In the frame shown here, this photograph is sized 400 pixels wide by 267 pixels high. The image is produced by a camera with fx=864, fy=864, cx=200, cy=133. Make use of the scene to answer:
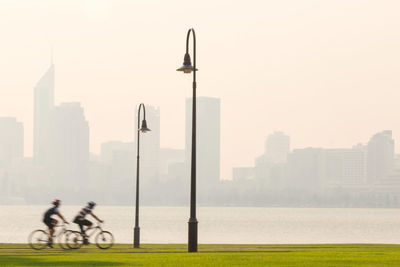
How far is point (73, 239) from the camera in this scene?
3356 centimetres

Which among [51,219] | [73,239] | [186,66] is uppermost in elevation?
[186,66]

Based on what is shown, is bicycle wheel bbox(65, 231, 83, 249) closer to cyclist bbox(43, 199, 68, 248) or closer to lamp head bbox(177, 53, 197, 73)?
cyclist bbox(43, 199, 68, 248)

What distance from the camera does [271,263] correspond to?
74.1ft

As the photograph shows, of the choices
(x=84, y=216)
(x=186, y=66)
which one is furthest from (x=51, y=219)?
(x=186, y=66)

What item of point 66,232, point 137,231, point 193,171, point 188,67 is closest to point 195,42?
point 188,67

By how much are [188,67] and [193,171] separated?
3.78 metres

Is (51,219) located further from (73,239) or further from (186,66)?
(186,66)

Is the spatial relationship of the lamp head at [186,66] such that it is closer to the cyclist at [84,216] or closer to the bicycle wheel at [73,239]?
the cyclist at [84,216]

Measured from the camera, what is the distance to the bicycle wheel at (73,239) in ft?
109

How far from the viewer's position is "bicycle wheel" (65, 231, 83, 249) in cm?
3338

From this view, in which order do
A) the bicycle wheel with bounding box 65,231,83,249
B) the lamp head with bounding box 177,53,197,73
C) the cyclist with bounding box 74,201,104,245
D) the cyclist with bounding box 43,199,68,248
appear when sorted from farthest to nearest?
the bicycle wheel with bounding box 65,231,83,249
the cyclist with bounding box 74,201,104,245
the cyclist with bounding box 43,199,68,248
the lamp head with bounding box 177,53,197,73

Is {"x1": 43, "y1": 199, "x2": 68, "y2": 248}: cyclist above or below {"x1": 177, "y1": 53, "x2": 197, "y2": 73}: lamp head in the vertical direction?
below

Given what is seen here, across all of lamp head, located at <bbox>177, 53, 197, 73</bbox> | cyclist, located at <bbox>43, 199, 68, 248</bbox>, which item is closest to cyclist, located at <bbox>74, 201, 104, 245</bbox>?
cyclist, located at <bbox>43, 199, 68, 248</bbox>

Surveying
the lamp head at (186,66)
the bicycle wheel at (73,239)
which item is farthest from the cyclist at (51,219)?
the lamp head at (186,66)
